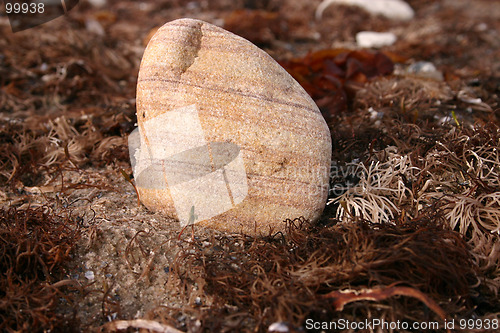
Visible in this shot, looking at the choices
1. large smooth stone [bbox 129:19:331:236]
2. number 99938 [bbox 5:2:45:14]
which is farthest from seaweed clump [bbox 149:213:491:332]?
number 99938 [bbox 5:2:45:14]

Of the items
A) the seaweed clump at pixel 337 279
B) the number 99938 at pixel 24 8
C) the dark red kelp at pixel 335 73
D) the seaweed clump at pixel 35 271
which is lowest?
the seaweed clump at pixel 337 279

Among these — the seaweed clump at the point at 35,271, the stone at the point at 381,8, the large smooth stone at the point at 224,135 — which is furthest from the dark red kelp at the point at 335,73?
the stone at the point at 381,8

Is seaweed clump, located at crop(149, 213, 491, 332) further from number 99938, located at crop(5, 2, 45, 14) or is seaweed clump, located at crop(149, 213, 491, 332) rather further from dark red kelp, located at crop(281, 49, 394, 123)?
number 99938, located at crop(5, 2, 45, 14)

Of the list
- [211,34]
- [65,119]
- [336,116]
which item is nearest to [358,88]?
[336,116]

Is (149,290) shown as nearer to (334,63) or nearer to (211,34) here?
(211,34)

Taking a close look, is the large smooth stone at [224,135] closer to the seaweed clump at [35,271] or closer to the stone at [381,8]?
the seaweed clump at [35,271]

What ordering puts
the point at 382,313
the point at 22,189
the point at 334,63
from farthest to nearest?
the point at 334,63 → the point at 22,189 → the point at 382,313
